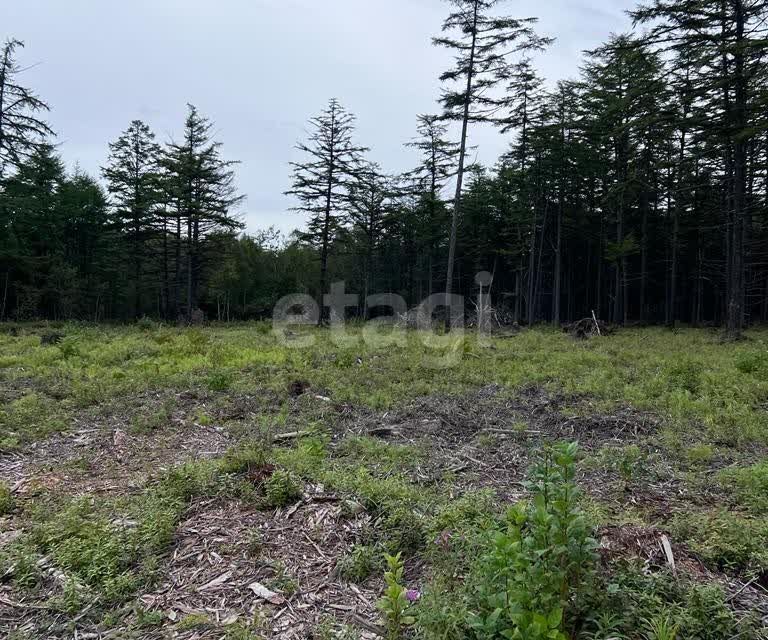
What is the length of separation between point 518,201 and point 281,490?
22.1 meters

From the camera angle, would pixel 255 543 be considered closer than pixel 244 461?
Yes

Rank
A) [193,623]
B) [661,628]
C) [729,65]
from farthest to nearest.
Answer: [729,65] → [193,623] → [661,628]

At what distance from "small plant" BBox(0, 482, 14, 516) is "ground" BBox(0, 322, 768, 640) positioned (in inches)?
1.9

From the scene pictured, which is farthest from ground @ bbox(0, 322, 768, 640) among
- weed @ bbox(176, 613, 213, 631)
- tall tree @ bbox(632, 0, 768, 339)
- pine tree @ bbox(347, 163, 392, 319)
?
pine tree @ bbox(347, 163, 392, 319)

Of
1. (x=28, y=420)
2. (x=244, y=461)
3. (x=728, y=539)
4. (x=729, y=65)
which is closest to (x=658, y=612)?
(x=728, y=539)

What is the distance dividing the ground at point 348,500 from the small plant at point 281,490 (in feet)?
0.06

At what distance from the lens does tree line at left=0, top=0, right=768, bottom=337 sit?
1268cm

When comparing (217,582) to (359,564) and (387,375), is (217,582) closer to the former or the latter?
(359,564)

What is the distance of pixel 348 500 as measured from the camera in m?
3.16

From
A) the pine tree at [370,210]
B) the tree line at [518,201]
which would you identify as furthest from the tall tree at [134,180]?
the pine tree at [370,210]

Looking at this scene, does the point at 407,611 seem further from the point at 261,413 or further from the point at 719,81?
the point at 719,81

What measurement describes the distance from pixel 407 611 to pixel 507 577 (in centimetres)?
54

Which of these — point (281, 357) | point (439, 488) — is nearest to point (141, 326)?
point (281, 357)

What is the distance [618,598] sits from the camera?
1976 millimetres
